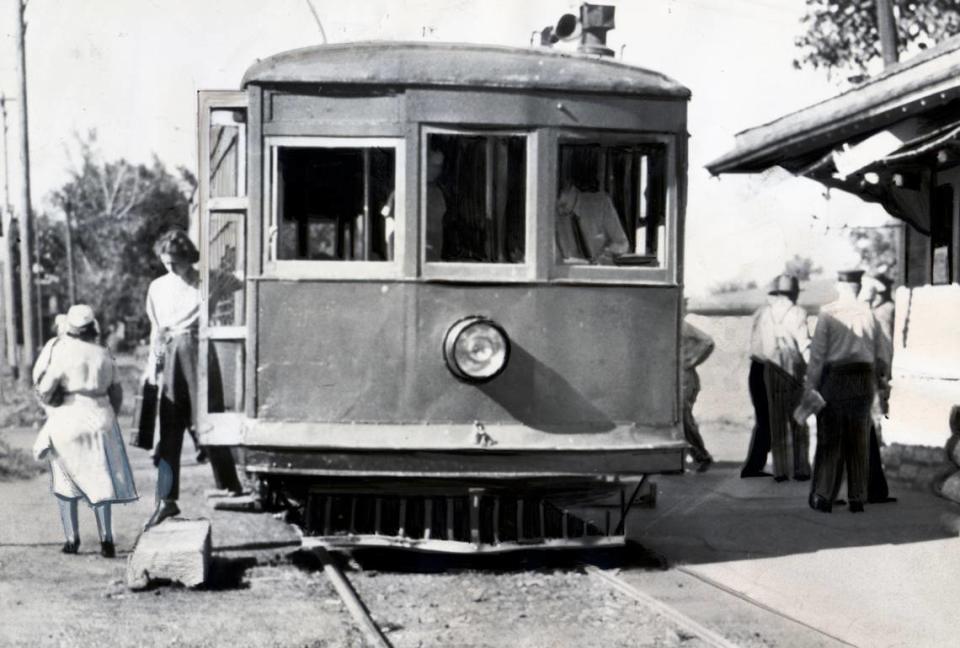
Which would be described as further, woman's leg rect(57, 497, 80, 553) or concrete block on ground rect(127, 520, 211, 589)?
woman's leg rect(57, 497, 80, 553)

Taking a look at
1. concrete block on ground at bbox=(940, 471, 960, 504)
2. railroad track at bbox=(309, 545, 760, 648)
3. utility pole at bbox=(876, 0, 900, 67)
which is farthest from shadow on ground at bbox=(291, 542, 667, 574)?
utility pole at bbox=(876, 0, 900, 67)

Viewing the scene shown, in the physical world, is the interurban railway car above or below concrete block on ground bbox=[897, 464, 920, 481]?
above

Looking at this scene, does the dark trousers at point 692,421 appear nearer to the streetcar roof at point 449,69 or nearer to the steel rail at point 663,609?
the steel rail at point 663,609

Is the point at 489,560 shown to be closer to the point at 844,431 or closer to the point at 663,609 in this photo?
the point at 663,609

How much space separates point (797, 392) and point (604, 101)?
538cm

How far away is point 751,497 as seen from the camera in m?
10.6

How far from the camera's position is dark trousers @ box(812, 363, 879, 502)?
9.33 metres

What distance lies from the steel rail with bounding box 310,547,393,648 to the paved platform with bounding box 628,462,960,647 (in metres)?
1.98

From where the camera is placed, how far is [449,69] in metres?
6.79

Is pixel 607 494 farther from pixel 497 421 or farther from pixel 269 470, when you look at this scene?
pixel 269 470

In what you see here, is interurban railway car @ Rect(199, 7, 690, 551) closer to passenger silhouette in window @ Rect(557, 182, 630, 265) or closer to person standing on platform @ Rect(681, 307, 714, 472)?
passenger silhouette in window @ Rect(557, 182, 630, 265)

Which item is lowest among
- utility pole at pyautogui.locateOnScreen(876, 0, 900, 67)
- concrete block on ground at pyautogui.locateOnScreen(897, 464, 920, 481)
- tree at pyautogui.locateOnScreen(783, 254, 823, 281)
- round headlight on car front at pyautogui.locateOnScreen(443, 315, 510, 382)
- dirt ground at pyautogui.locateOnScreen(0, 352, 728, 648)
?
concrete block on ground at pyautogui.locateOnScreen(897, 464, 920, 481)

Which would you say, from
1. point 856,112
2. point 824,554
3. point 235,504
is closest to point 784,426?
point 856,112

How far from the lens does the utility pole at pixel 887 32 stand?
15023 millimetres
